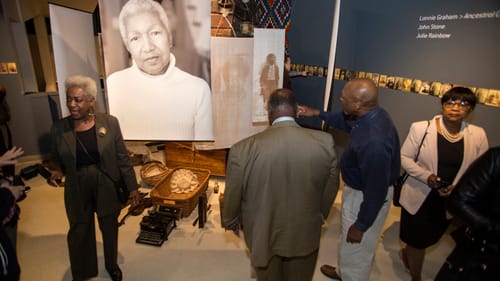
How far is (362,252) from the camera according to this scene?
6.37 feet

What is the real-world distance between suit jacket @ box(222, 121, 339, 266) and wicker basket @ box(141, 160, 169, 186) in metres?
2.41

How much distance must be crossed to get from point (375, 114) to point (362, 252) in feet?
3.10

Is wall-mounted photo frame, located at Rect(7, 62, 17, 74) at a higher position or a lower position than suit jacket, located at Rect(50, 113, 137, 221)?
higher

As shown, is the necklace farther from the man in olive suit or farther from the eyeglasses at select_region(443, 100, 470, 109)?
the man in olive suit

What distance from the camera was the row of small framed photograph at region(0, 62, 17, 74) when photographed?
414 centimetres

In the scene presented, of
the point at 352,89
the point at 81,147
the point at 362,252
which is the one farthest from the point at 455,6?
the point at 81,147

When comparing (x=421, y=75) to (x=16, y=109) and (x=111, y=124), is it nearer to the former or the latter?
(x=111, y=124)

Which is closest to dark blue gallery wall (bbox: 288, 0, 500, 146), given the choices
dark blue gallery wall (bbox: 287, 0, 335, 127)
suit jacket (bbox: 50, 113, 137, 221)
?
dark blue gallery wall (bbox: 287, 0, 335, 127)

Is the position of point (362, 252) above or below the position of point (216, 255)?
above

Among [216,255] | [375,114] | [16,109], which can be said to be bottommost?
[216,255]

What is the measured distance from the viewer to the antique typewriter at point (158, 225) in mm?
2861

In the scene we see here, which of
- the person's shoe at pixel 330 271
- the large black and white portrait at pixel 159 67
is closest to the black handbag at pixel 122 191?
the large black and white portrait at pixel 159 67

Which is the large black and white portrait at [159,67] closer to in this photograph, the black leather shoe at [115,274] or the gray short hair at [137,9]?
the gray short hair at [137,9]

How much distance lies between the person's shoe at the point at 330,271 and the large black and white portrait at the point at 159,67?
1581 mm
